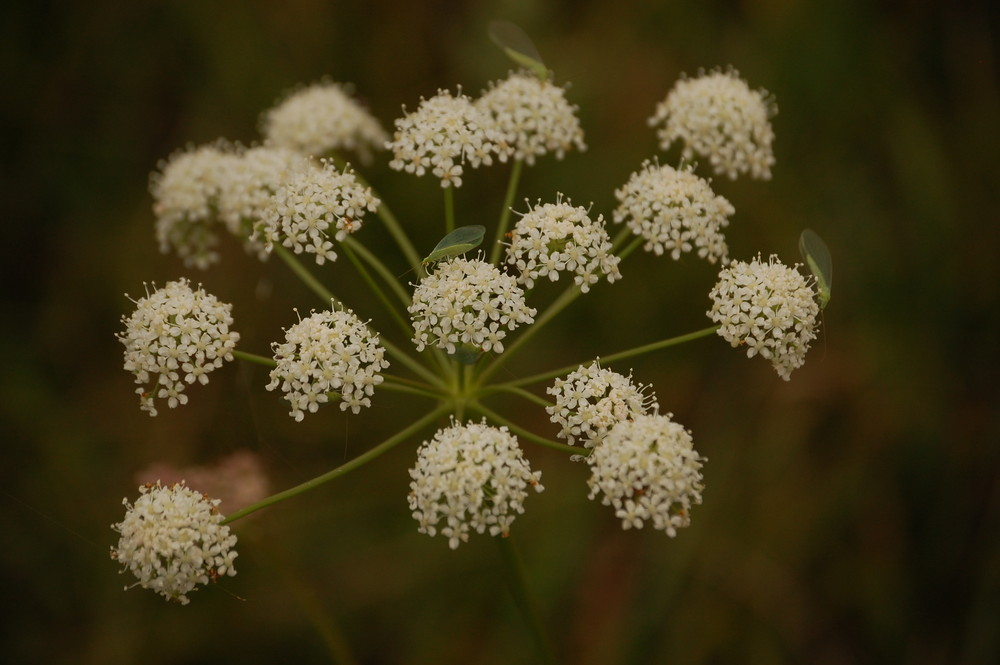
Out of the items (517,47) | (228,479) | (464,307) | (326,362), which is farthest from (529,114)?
(228,479)

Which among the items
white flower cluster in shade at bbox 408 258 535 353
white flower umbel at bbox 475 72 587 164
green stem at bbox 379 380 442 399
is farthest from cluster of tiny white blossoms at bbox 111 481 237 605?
white flower umbel at bbox 475 72 587 164

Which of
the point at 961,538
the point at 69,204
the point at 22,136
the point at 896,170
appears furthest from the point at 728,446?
the point at 22,136

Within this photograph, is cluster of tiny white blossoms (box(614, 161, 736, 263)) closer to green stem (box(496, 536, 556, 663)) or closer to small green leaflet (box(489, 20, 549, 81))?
small green leaflet (box(489, 20, 549, 81))

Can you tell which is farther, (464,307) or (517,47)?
(517,47)

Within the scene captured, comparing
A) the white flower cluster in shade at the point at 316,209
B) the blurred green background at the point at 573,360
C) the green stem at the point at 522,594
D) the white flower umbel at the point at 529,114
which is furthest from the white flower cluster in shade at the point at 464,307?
the blurred green background at the point at 573,360

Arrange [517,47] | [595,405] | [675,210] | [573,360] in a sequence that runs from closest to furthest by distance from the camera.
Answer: [595,405] → [675,210] → [517,47] → [573,360]

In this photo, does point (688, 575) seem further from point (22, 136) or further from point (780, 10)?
point (22, 136)

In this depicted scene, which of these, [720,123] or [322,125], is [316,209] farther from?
[720,123]
